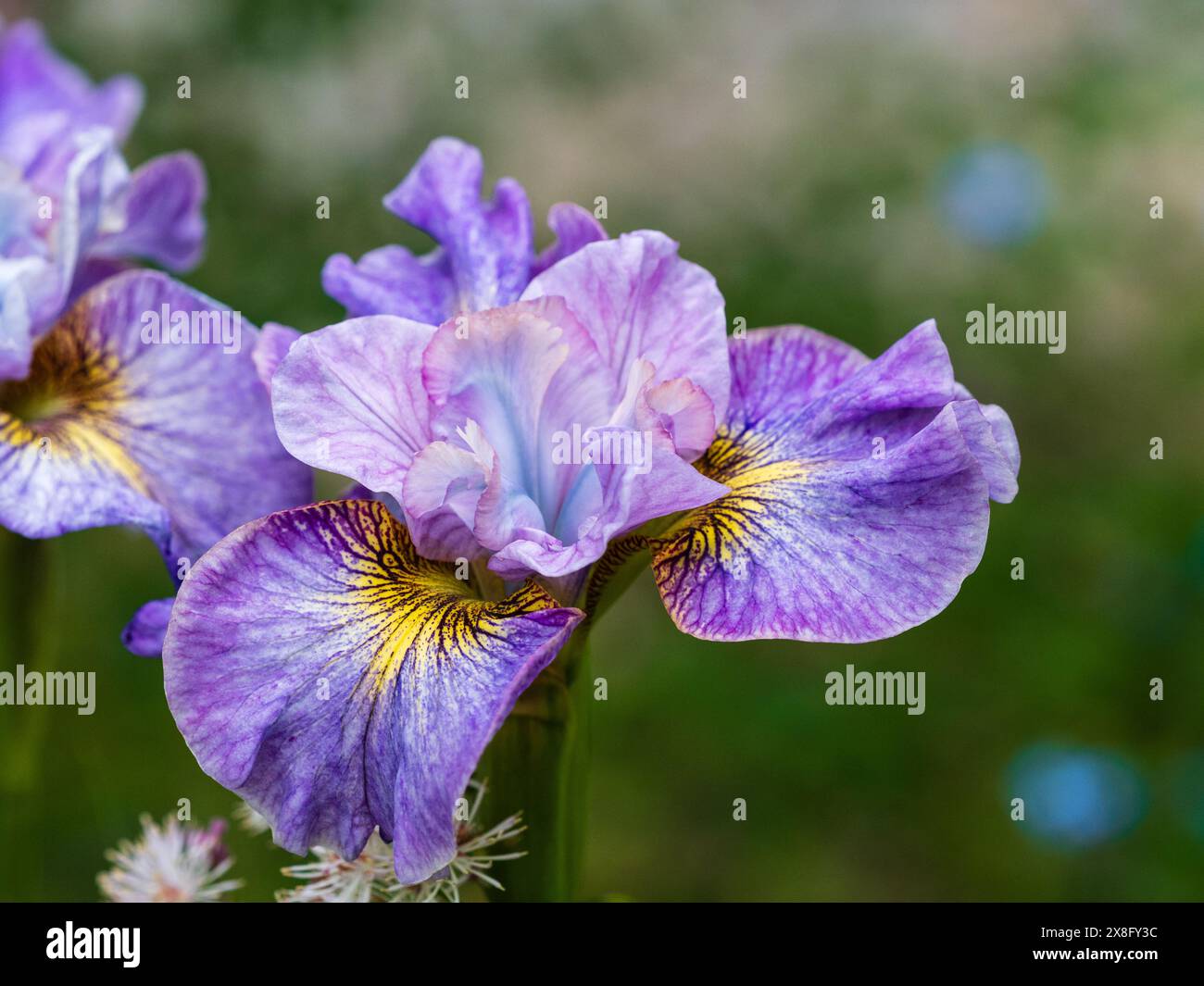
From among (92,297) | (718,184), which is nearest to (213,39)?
(718,184)

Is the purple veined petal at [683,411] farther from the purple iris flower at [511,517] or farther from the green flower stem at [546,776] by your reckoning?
the green flower stem at [546,776]

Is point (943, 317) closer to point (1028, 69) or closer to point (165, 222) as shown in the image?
point (1028, 69)

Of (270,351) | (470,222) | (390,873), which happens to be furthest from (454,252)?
(390,873)

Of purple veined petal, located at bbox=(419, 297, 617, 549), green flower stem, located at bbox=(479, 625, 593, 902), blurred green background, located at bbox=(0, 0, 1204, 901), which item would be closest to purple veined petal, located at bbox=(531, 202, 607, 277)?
purple veined petal, located at bbox=(419, 297, 617, 549)

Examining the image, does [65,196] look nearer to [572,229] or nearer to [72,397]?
[72,397]

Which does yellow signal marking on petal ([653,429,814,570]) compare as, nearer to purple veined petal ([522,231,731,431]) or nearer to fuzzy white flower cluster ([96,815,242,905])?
purple veined petal ([522,231,731,431])
